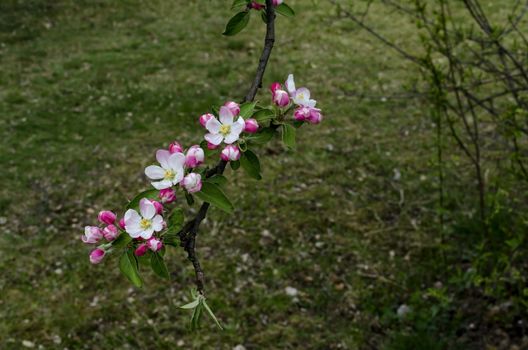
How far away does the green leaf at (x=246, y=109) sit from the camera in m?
1.26

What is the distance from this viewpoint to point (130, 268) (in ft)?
3.95

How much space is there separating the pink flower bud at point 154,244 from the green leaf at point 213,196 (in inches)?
4.6

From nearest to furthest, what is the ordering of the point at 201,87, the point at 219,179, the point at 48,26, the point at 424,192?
the point at 219,179, the point at 424,192, the point at 201,87, the point at 48,26

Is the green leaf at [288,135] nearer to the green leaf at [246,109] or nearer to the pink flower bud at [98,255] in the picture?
the green leaf at [246,109]

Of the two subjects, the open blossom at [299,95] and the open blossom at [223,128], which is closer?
the open blossom at [223,128]

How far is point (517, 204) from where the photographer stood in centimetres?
381

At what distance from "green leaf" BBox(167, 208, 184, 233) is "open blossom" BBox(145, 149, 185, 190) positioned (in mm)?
75

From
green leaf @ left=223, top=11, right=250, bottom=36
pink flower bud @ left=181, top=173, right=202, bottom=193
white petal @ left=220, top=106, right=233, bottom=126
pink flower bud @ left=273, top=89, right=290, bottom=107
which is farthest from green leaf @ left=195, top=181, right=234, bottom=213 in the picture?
green leaf @ left=223, top=11, right=250, bottom=36

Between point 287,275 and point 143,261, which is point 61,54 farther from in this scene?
point 143,261

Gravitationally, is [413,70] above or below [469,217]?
above

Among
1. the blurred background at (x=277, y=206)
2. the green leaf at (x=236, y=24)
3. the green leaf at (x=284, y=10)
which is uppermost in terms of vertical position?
the green leaf at (x=284, y=10)

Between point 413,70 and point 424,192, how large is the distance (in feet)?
6.28

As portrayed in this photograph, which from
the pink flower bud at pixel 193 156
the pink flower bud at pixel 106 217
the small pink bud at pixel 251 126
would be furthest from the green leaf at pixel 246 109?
the pink flower bud at pixel 106 217

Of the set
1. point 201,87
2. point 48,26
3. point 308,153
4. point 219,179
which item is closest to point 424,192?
point 308,153
